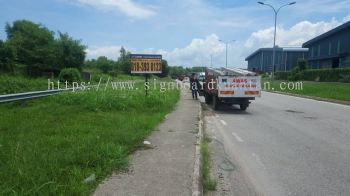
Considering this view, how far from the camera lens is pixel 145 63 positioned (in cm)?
1905

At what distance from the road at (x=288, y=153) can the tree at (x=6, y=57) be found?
29963mm

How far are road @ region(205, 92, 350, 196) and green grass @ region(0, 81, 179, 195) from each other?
2.16 meters

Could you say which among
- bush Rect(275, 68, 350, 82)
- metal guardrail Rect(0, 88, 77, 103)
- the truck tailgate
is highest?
bush Rect(275, 68, 350, 82)

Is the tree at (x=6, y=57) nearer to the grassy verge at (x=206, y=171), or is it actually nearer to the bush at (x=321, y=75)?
the grassy verge at (x=206, y=171)

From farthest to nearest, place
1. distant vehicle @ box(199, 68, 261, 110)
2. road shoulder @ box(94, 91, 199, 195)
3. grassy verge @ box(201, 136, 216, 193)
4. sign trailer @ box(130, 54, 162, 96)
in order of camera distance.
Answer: sign trailer @ box(130, 54, 162, 96), distant vehicle @ box(199, 68, 261, 110), grassy verge @ box(201, 136, 216, 193), road shoulder @ box(94, 91, 199, 195)

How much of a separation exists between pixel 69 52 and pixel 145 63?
3579 centimetres

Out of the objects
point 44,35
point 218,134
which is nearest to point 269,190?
point 218,134

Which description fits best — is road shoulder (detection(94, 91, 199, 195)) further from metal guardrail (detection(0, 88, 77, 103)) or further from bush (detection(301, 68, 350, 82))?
bush (detection(301, 68, 350, 82))

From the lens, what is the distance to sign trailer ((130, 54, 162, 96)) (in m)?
18.9

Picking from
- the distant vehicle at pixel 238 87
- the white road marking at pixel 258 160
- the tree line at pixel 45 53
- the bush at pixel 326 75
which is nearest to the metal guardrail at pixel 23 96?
the distant vehicle at pixel 238 87

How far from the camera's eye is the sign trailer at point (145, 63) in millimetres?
18922

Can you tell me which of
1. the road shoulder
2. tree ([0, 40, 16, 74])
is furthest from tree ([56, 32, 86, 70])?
the road shoulder

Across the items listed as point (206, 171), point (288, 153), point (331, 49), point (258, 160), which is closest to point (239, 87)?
point (288, 153)

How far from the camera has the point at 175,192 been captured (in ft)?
18.0
